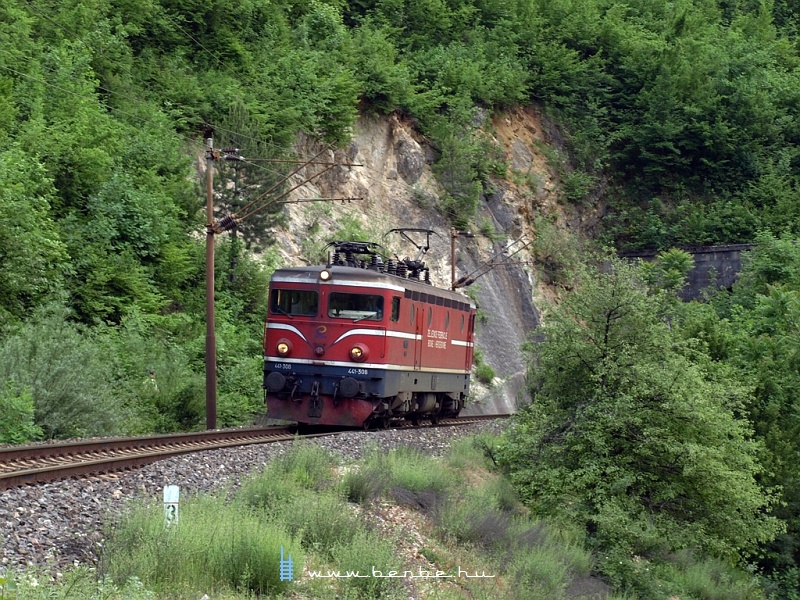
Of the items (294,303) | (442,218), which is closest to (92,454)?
(294,303)

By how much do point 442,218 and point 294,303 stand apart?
2262 centimetres

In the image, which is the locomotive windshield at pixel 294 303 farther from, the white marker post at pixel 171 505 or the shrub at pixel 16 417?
the white marker post at pixel 171 505

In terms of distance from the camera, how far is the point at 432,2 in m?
49.7

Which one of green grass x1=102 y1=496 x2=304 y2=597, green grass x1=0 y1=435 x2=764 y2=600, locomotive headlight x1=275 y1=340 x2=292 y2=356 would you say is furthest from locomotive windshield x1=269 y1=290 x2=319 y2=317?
green grass x1=102 y1=496 x2=304 y2=597

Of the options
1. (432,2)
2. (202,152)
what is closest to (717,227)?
(432,2)

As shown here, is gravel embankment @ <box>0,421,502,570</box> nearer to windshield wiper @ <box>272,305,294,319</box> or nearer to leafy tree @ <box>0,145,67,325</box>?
windshield wiper @ <box>272,305,294,319</box>

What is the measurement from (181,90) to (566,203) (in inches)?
914

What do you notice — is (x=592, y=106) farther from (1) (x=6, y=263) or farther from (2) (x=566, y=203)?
(1) (x=6, y=263)

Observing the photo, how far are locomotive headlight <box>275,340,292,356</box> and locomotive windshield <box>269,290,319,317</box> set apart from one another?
59 centimetres

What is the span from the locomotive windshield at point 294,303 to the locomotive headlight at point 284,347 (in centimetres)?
59

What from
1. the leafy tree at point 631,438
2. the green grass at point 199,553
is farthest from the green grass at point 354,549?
the leafy tree at point 631,438

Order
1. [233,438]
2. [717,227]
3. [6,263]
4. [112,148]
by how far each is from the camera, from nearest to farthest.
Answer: [233,438] < [6,263] < [112,148] < [717,227]

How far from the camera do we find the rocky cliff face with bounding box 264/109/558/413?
3569 centimetres

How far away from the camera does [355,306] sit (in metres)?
19.8
